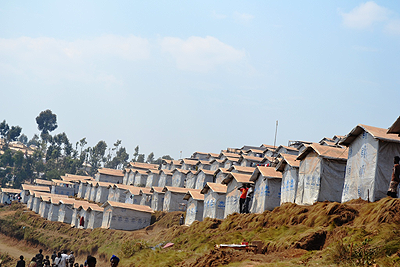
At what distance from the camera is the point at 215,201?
36.6 m

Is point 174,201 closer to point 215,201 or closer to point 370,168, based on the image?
point 215,201

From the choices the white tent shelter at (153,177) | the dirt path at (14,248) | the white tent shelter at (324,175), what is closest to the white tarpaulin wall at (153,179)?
the white tent shelter at (153,177)

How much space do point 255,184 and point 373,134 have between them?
11897mm

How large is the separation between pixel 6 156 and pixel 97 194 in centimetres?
4691

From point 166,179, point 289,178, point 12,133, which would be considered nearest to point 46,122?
point 12,133

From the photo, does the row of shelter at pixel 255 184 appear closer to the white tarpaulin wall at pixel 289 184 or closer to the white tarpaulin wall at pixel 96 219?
the white tarpaulin wall at pixel 289 184

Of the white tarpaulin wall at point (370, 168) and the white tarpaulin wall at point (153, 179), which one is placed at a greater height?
the white tarpaulin wall at point (370, 168)

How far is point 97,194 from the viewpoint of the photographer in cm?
6706

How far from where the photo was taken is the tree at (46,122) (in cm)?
14400

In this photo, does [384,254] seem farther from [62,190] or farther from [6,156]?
[6,156]

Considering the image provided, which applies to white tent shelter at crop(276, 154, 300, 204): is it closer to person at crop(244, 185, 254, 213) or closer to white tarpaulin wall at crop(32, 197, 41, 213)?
person at crop(244, 185, 254, 213)

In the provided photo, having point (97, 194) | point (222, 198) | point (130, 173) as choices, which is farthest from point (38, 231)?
point (222, 198)

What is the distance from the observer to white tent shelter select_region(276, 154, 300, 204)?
27.0 meters

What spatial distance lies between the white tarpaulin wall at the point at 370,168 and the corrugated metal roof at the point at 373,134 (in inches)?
9.0
